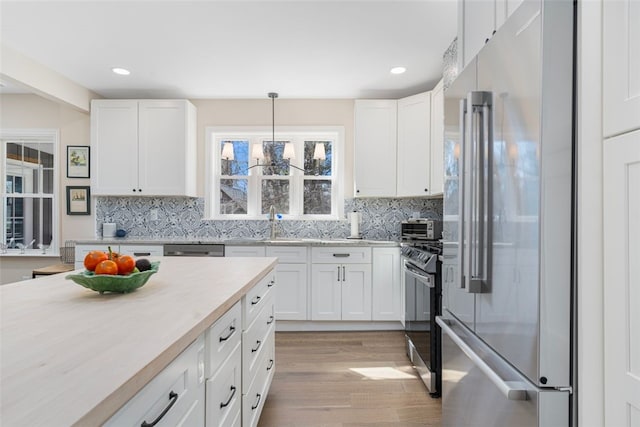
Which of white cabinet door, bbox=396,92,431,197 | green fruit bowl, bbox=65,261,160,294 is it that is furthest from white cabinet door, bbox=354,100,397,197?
green fruit bowl, bbox=65,261,160,294

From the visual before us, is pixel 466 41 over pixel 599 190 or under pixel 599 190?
over

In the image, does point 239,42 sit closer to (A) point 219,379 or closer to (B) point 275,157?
(B) point 275,157

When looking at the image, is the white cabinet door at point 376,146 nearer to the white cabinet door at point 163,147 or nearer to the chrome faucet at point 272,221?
the chrome faucet at point 272,221

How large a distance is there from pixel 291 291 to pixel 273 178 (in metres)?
1.47

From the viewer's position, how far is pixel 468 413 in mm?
1468

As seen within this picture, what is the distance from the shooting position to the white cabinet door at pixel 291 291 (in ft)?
12.2

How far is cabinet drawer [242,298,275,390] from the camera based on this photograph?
165cm

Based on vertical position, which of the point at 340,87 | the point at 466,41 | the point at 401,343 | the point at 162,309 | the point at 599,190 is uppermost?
the point at 340,87

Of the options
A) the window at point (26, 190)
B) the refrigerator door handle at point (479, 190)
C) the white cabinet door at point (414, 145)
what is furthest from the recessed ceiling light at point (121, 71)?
the refrigerator door handle at point (479, 190)

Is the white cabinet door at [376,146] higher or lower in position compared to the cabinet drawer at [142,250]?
higher

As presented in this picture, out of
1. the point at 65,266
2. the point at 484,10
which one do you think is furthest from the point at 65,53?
the point at 484,10

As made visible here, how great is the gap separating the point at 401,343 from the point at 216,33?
3125 mm

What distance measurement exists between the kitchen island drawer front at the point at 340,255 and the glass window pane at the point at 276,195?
3.13ft

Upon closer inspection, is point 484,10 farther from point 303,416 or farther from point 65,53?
point 65,53
